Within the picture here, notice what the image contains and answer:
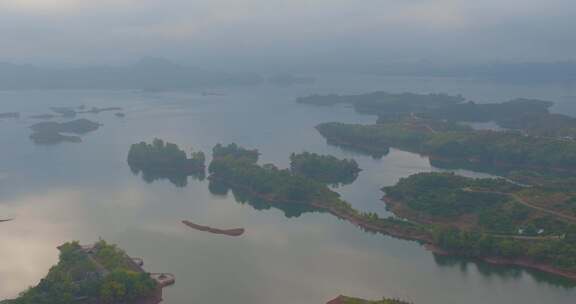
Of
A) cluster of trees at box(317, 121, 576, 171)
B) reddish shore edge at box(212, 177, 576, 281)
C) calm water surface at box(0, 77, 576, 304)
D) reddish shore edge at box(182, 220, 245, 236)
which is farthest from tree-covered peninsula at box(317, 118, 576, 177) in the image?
reddish shore edge at box(182, 220, 245, 236)

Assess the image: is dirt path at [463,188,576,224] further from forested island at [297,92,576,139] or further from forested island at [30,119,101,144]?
forested island at [30,119,101,144]

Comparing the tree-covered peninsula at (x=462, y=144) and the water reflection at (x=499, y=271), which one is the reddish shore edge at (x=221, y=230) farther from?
the tree-covered peninsula at (x=462, y=144)

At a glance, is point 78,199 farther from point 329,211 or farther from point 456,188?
point 456,188

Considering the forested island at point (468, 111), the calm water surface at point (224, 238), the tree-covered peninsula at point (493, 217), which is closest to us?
the calm water surface at point (224, 238)

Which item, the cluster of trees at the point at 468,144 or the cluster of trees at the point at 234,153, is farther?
the cluster of trees at the point at 234,153

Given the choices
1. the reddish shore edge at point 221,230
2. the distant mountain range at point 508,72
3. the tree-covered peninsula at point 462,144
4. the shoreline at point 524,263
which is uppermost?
the distant mountain range at point 508,72

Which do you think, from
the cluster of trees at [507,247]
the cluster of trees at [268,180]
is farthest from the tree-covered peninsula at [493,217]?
the cluster of trees at [268,180]
